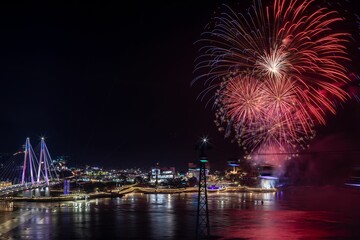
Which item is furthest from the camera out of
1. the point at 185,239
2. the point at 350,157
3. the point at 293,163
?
the point at 293,163

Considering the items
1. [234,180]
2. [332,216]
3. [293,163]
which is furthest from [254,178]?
[332,216]

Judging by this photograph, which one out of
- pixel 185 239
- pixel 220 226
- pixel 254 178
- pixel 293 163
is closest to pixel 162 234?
pixel 185 239

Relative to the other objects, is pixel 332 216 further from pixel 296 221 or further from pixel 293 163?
pixel 293 163

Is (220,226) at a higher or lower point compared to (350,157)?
lower

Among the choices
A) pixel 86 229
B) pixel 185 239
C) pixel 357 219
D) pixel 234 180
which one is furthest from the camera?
pixel 234 180

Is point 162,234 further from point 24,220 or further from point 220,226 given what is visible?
point 24,220

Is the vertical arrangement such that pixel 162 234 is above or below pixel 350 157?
below

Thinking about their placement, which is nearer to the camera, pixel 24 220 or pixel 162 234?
pixel 162 234

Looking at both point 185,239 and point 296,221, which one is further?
point 296,221

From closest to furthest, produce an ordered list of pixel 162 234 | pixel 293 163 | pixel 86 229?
pixel 162 234 < pixel 86 229 < pixel 293 163
